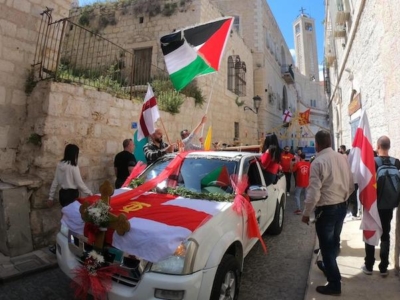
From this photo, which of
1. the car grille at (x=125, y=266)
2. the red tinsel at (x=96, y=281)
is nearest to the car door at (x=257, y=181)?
the car grille at (x=125, y=266)

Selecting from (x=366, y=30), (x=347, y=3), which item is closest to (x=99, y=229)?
(x=366, y=30)

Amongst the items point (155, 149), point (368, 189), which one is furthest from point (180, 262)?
point (155, 149)

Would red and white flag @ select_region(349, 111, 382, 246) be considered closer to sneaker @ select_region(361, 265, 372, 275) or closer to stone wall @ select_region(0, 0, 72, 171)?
sneaker @ select_region(361, 265, 372, 275)

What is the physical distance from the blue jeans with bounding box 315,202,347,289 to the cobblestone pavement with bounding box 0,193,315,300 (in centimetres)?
44

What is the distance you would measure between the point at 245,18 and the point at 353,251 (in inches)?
755

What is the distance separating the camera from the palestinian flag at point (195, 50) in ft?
16.9

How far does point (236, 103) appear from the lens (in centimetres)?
1549

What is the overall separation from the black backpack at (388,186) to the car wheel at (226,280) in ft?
6.57

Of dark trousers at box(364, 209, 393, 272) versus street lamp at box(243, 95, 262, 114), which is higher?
street lamp at box(243, 95, 262, 114)

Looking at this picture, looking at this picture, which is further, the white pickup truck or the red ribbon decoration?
the red ribbon decoration

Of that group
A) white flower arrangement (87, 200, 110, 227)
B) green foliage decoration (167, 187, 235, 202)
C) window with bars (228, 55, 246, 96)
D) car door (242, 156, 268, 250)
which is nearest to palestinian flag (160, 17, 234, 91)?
car door (242, 156, 268, 250)

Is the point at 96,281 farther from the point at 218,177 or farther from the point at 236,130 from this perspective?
the point at 236,130

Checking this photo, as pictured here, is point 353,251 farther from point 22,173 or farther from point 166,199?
point 22,173

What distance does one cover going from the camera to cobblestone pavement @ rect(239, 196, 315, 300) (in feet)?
11.0
